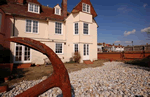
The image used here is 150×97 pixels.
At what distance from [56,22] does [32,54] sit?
5.91 metres

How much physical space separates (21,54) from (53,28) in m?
5.51

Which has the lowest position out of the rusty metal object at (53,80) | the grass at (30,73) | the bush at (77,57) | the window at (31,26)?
the grass at (30,73)

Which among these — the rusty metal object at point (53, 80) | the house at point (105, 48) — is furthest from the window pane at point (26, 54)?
the house at point (105, 48)

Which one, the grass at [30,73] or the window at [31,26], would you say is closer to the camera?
the grass at [30,73]

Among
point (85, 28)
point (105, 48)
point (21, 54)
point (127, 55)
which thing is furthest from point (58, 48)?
point (105, 48)

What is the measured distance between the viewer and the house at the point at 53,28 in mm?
9742

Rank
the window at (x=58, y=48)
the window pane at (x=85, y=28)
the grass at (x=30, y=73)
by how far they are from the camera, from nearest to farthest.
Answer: the grass at (x=30, y=73), the window at (x=58, y=48), the window pane at (x=85, y=28)

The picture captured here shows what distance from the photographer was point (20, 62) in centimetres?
922

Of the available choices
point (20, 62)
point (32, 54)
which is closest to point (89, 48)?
point (32, 54)

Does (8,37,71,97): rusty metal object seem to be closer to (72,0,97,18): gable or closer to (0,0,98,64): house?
(0,0,98,64): house

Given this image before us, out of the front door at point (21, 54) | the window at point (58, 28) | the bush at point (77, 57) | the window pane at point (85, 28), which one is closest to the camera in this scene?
the front door at point (21, 54)

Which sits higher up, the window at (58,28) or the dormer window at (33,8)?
the dormer window at (33,8)

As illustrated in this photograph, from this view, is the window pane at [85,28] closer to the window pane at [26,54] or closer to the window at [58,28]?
the window at [58,28]

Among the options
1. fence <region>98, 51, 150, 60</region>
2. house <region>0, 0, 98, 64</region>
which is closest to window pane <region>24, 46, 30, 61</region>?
house <region>0, 0, 98, 64</region>
